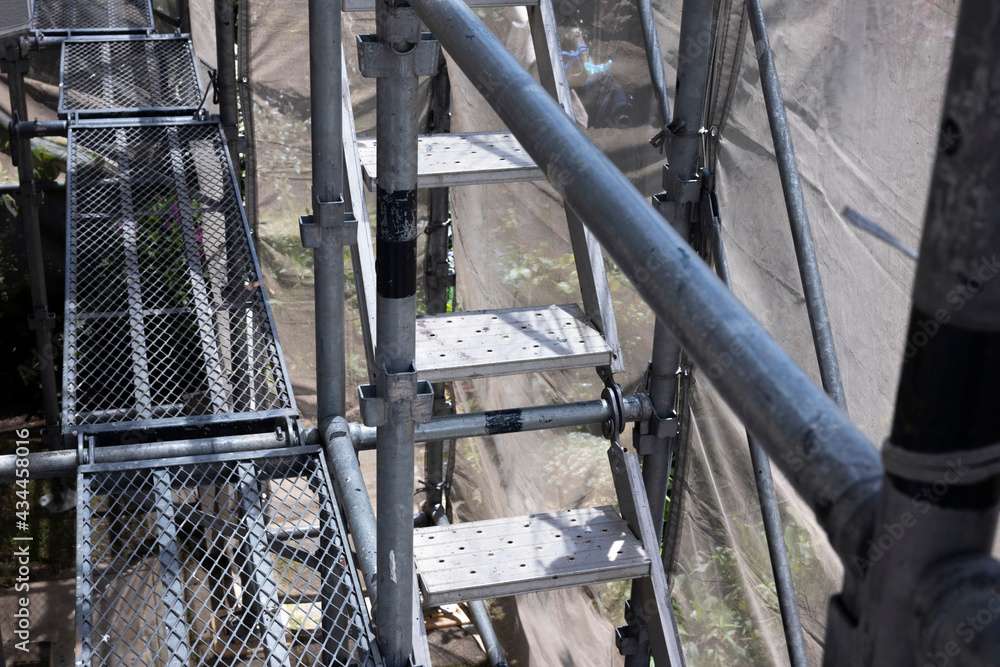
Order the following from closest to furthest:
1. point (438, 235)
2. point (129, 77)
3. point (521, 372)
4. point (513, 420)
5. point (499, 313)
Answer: point (521, 372) → point (513, 420) → point (499, 313) → point (129, 77) → point (438, 235)

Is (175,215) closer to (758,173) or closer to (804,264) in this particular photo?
(758,173)

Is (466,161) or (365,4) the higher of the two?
(365,4)

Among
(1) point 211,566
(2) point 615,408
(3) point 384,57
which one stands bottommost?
(1) point 211,566

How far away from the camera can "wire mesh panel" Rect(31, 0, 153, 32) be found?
5070 millimetres

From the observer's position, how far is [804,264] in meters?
2.05

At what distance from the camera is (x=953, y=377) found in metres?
0.49

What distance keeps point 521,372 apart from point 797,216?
0.78 m

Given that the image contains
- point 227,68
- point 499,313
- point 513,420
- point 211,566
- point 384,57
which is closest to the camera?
point 384,57

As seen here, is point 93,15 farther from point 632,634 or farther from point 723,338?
point 723,338

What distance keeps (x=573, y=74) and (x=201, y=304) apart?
164cm

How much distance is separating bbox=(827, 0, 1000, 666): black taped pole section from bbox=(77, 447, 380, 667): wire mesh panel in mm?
1569

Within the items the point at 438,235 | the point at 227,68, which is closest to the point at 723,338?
the point at 227,68

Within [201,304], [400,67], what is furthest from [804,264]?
[201,304]

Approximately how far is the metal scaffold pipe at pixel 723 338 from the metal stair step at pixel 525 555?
60.1 inches
